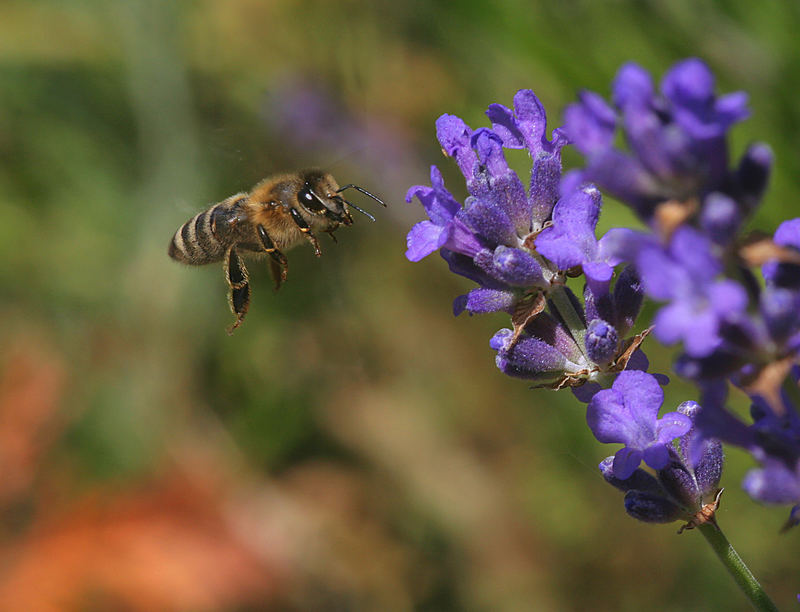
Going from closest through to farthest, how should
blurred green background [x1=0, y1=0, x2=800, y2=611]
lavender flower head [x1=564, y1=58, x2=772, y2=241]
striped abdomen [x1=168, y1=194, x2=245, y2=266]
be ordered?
lavender flower head [x1=564, y1=58, x2=772, y2=241], striped abdomen [x1=168, y1=194, x2=245, y2=266], blurred green background [x1=0, y1=0, x2=800, y2=611]

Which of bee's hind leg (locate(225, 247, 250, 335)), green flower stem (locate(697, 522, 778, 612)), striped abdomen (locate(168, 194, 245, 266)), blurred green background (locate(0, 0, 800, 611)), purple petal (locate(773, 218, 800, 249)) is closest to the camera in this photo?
purple petal (locate(773, 218, 800, 249))

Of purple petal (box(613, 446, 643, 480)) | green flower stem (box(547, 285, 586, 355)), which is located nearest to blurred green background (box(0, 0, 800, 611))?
green flower stem (box(547, 285, 586, 355))

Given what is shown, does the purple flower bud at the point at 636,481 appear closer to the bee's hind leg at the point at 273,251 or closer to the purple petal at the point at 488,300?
the purple petal at the point at 488,300

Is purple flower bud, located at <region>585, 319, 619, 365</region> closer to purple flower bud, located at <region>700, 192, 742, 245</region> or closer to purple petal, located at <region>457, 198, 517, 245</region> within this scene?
purple petal, located at <region>457, 198, 517, 245</region>

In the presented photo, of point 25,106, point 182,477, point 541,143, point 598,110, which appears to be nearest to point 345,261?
point 182,477

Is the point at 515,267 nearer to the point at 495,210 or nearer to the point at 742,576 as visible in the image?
the point at 495,210

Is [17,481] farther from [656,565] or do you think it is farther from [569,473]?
[656,565]

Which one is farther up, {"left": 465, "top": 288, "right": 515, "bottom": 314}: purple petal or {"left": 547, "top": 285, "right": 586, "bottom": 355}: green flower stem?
{"left": 465, "top": 288, "right": 515, "bottom": 314}: purple petal

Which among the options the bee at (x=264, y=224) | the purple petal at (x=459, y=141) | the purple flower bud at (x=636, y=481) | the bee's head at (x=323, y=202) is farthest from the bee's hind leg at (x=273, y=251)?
the purple flower bud at (x=636, y=481)
